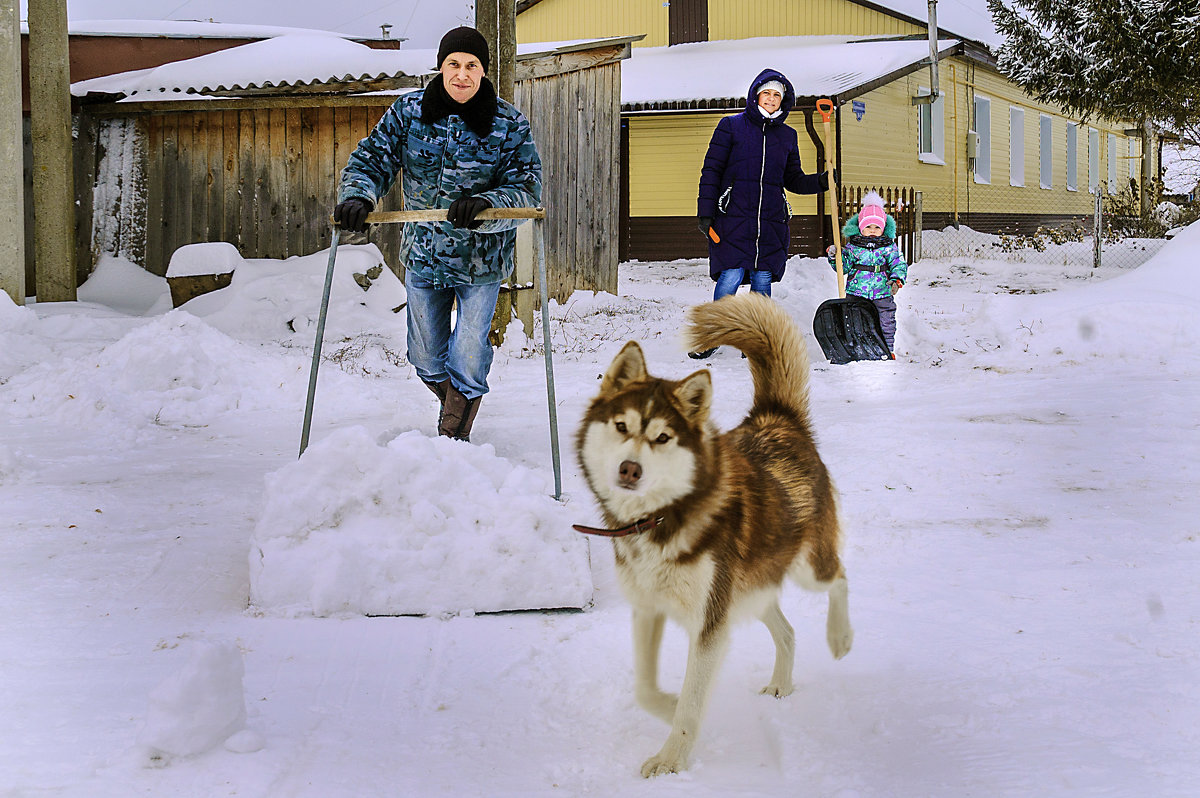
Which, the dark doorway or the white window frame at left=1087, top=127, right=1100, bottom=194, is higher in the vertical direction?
the dark doorway

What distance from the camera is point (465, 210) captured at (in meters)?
4.29

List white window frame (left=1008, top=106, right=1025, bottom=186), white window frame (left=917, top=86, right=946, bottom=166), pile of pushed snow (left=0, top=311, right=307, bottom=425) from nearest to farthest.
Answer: pile of pushed snow (left=0, top=311, right=307, bottom=425) → white window frame (left=917, top=86, right=946, bottom=166) → white window frame (left=1008, top=106, right=1025, bottom=186)

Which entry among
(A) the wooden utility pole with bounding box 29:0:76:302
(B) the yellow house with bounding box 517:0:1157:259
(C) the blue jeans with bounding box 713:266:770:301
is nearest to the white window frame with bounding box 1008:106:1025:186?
(B) the yellow house with bounding box 517:0:1157:259

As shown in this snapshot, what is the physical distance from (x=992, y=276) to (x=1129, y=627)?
13.2 m

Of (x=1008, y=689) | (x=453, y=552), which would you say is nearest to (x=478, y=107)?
(x=453, y=552)

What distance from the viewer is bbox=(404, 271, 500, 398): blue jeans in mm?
5055

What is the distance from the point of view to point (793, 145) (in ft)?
28.7

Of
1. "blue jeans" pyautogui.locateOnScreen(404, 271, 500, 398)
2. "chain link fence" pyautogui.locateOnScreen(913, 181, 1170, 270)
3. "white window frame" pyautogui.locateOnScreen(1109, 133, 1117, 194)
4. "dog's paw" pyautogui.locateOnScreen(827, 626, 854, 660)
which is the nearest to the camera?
"dog's paw" pyautogui.locateOnScreen(827, 626, 854, 660)

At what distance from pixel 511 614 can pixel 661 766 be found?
117 cm

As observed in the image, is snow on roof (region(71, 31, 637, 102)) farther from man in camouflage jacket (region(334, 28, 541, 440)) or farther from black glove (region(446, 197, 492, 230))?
black glove (region(446, 197, 492, 230))

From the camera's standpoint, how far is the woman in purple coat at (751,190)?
865 centimetres

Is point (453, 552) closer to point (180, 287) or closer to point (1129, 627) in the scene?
point (1129, 627)

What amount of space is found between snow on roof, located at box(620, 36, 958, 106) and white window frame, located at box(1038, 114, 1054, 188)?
7728 mm

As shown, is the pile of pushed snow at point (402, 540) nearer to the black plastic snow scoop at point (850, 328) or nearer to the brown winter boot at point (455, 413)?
the brown winter boot at point (455, 413)
